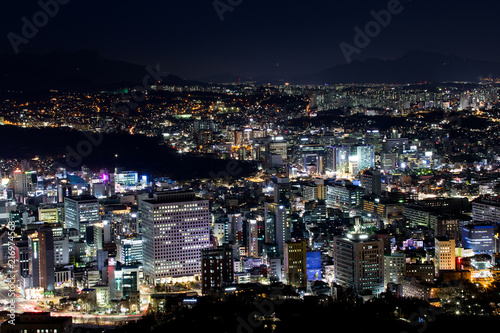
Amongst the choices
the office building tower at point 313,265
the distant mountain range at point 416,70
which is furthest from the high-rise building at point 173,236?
the distant mountain range at point 416,70

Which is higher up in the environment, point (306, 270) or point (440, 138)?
point (440, 138)

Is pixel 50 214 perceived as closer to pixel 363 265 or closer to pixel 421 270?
pixel 363 265

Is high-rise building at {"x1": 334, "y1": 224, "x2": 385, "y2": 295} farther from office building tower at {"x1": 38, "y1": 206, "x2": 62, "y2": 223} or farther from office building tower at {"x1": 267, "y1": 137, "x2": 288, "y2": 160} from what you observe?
office building tower at {"x1": 267, "y1": 137, "x2": 288, "y2": 160}

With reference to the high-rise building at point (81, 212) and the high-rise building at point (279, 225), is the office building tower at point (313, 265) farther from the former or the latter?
the high-rise building at point (81, 212)

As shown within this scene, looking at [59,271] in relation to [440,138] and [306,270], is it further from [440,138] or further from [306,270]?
[440,138]

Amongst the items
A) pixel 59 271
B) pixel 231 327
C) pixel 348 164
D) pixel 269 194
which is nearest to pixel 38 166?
pixel 269 194

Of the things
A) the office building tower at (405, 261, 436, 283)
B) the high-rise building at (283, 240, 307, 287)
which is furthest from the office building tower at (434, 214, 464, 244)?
the high-rise building at (283, 240, 307, 287)
